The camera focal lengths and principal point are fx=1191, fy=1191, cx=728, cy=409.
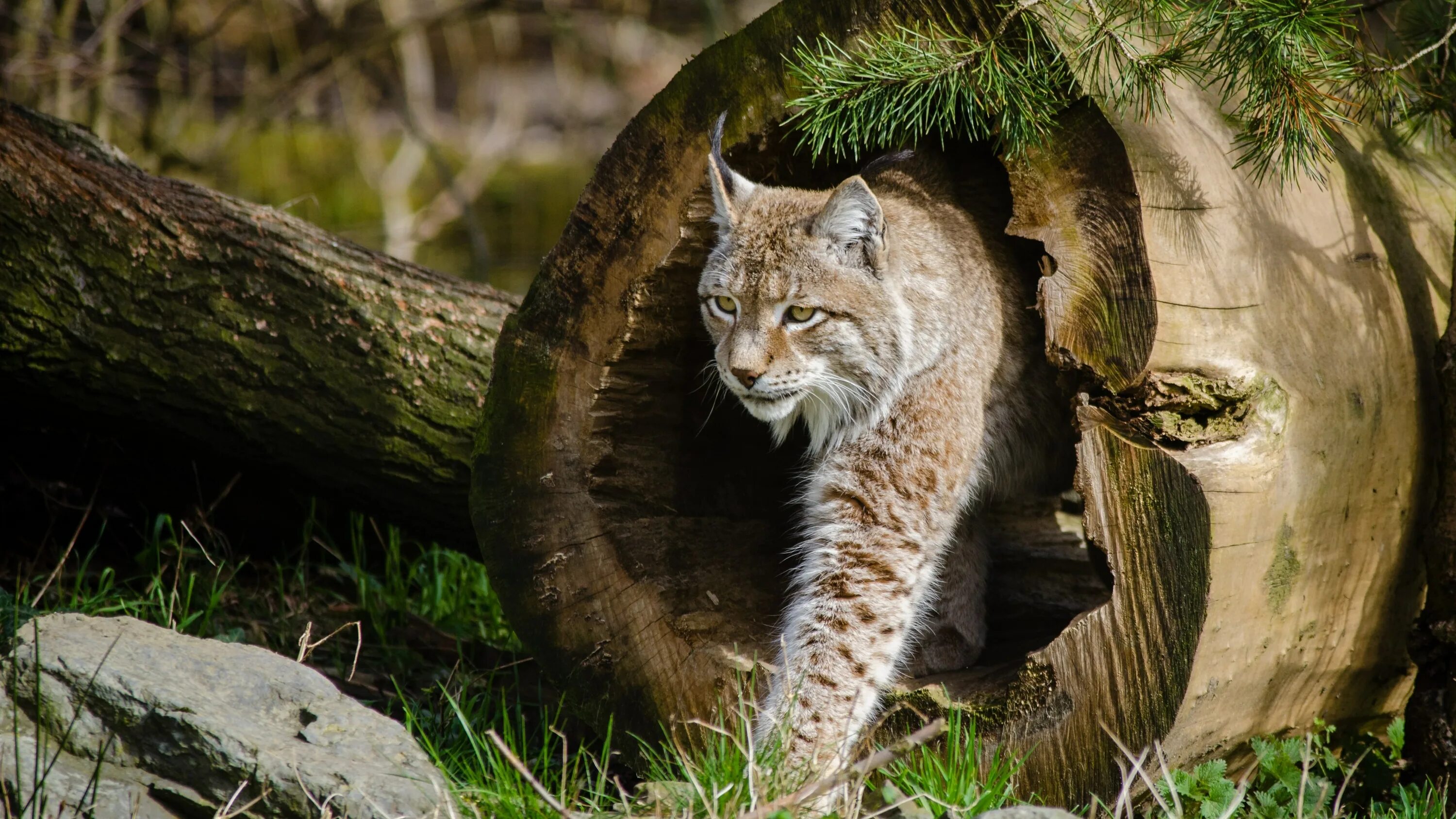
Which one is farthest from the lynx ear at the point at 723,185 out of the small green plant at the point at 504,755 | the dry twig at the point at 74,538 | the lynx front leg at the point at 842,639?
the dry twig at the point at 74,538

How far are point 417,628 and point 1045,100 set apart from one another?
9.17 ft

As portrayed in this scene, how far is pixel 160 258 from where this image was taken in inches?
147

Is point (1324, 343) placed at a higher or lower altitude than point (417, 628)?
higher

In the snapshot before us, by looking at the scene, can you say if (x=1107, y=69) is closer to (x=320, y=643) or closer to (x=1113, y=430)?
(x=1113, y=430)

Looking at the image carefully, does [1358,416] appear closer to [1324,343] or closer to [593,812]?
[1324,343]

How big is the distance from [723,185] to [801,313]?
0.43 metres

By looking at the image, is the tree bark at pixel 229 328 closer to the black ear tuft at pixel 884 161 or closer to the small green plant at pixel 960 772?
the black ear tuft at pixel 884 161

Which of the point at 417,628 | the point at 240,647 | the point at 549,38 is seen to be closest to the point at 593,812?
the point at 240,647

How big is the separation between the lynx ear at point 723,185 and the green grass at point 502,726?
4.12 ft

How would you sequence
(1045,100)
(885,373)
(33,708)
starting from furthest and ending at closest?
(885,373), (1045,100), (33,708)

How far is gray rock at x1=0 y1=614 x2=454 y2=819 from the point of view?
8.24ft

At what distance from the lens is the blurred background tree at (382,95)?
6.12 meters

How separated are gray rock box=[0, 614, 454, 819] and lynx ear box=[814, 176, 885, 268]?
66.7 inches

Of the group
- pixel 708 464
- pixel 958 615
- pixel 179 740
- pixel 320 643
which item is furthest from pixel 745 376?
pixel 179 740
